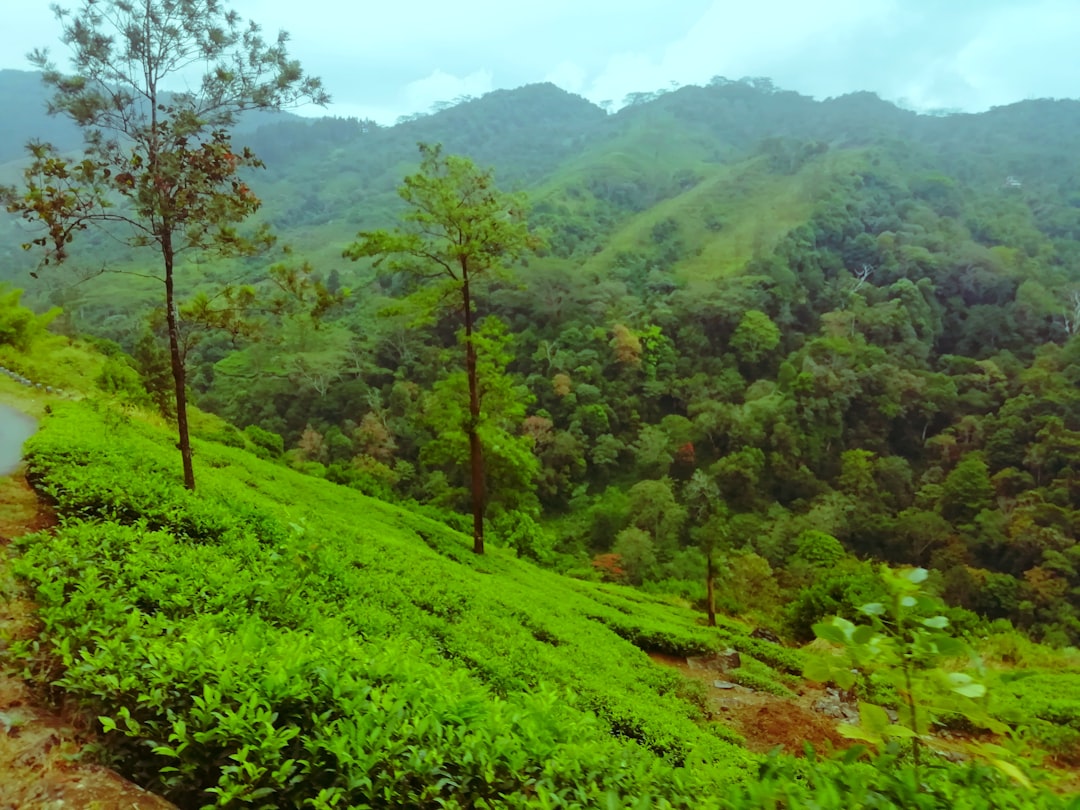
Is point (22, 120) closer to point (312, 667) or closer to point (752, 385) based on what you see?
point (752, 385)

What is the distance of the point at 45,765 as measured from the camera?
125 inches

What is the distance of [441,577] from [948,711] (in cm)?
815

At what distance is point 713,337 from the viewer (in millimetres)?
49750

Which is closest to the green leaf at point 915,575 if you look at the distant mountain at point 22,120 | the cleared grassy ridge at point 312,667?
the cleared grassy ridge at point 312,667

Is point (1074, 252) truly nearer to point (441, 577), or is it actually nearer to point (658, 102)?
point (441, 577)

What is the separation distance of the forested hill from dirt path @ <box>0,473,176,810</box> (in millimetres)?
5792

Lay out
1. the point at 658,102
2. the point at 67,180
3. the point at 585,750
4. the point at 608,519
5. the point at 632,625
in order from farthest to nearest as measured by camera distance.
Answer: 1. the point at 658,102
2. the point at 608,519
3. the point at 632,625
4. the point at 67,180
5. the point at 585,750

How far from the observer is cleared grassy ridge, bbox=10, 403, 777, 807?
9.70 feet

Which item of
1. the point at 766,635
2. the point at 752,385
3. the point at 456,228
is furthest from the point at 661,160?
the point at 456,228

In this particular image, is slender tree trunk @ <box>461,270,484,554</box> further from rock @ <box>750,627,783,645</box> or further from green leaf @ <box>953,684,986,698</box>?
green leaf @ <box>953,684,986,698</box>

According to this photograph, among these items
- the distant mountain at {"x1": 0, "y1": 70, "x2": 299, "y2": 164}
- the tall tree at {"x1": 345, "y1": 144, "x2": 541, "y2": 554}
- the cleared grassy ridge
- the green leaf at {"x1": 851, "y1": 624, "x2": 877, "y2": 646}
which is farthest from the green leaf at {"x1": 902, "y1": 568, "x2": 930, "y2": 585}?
the distant mountain at {"x1": 0, "y1": 70, "x2": 299, "y2": 164}

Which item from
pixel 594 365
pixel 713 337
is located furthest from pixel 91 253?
pixel 713 337

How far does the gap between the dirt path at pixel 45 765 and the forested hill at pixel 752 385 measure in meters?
5.79

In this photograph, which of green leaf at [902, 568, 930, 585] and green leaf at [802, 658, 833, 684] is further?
green leaf at [802, 658, 833, 684]
